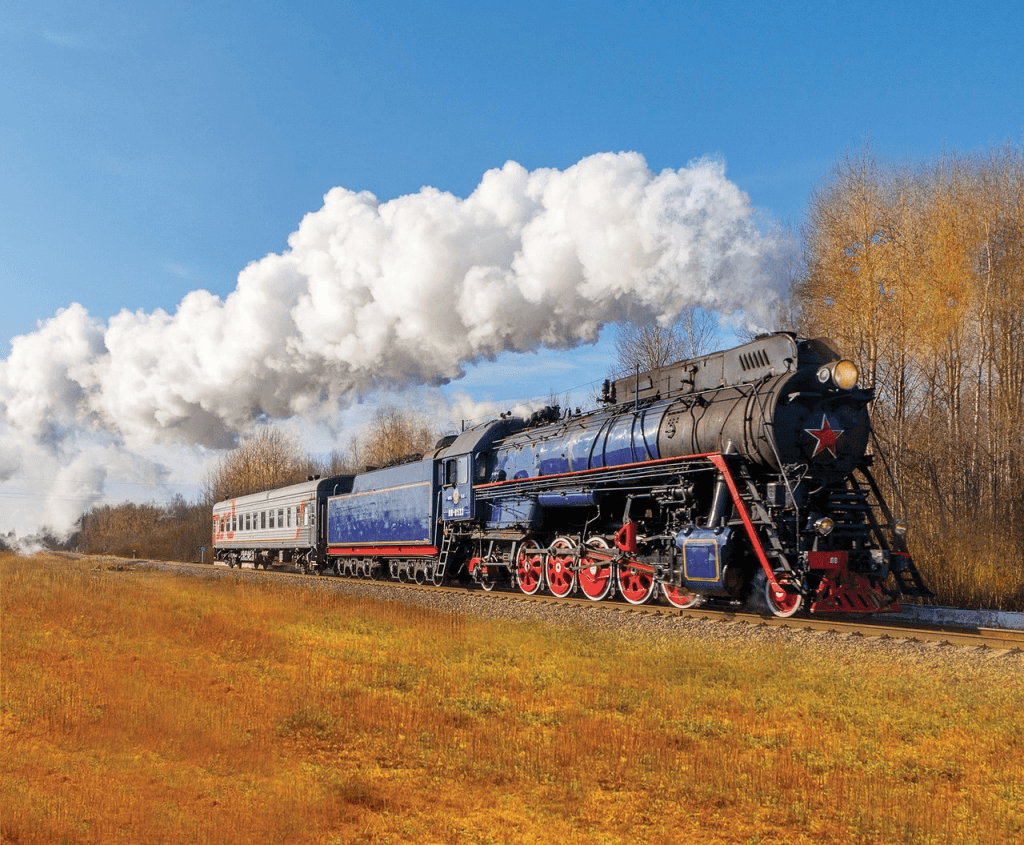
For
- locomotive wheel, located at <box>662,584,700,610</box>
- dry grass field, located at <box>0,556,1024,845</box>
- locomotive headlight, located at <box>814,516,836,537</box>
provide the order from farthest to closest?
locomotive wheel, located at <box>662,584,700,610</box> → locomotive headlight, located at <box>814,516,836,537</box> → dry grass field, located at <box>0,556,1024,845</box>

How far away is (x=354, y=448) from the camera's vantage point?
197ft

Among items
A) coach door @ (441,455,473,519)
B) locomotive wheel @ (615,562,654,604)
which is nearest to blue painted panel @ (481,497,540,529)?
coach door @ (441,455,473,519)

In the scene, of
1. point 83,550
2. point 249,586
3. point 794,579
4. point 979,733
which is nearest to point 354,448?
point 83,550

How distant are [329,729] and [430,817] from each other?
194 cm

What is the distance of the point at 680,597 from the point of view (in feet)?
40.3

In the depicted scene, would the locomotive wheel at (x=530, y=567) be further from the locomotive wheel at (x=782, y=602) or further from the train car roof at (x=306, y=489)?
the train car roof at (x=306, y=489)

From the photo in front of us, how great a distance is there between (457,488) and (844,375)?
9.62 meters

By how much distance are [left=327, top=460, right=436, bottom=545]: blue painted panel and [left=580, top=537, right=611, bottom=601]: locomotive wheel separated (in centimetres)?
590

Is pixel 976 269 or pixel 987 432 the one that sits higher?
pixel 976 269

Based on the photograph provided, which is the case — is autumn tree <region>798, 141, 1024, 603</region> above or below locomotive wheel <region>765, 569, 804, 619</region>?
above

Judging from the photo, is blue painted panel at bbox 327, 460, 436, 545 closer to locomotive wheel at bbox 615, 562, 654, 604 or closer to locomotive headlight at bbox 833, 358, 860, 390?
locomotive wheel at bbox 615, 562, 654, 604

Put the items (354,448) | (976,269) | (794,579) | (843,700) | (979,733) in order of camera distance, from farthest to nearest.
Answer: (354,448) → (976,269) → (794,579) → (843,700) → (979,733)

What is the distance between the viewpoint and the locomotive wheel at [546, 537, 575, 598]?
14.8 m

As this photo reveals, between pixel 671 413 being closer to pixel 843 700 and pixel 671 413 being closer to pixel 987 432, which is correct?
pixel 843 700
